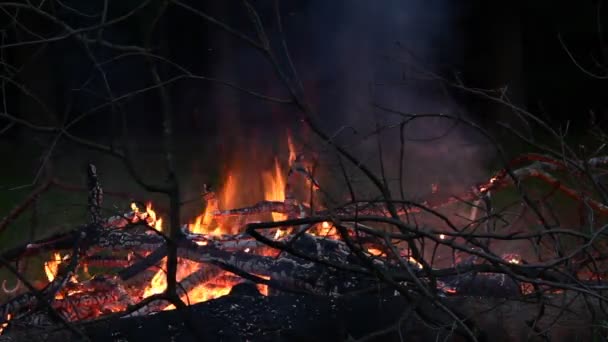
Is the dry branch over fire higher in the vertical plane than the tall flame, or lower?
lower

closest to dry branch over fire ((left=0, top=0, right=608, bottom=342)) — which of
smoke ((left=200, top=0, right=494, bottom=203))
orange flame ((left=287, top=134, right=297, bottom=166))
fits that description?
orange flame ((left=287, top=134, right=297, bottom=166))

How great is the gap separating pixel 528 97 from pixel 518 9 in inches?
24.4

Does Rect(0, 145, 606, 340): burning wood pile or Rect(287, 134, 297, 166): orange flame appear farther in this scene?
Rect(287, 134, 297, 166): orange flame

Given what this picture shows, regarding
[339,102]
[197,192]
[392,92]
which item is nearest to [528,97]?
[392,92]

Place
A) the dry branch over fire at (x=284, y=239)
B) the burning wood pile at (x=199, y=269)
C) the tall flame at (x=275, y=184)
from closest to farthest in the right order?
the dry branch over fire at (x=284, y=239), the burning wood pile at (x=199, y=269), the tall flame at (x=275, y=184)

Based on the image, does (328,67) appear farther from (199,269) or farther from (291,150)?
(199,269)

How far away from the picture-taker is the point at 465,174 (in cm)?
488

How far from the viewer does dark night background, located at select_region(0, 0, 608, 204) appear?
4574mm

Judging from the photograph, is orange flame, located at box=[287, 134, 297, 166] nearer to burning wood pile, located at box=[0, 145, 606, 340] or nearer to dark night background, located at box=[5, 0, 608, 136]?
dark night background, located at box=[5, 0, 608, 136]

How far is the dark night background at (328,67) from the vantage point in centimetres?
457

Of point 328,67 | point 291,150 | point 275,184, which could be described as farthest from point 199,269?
point 328,67

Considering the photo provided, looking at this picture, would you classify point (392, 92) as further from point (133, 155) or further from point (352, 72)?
point (133, 155)

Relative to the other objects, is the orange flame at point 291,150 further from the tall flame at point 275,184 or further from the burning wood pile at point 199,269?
the burning wood pile at point 199,269

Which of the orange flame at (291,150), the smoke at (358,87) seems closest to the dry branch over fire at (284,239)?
the orange flame at (291,150)
